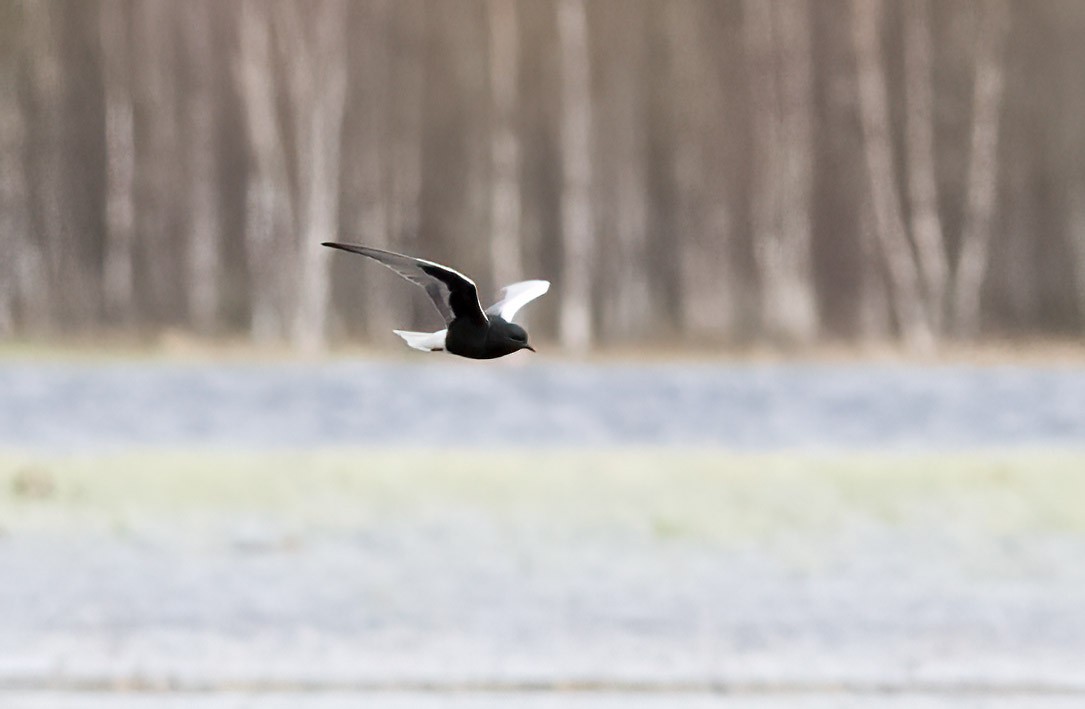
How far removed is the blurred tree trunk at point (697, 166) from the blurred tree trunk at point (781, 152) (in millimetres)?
274

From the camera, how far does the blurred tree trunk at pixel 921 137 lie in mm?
10203

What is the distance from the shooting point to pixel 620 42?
408 inches

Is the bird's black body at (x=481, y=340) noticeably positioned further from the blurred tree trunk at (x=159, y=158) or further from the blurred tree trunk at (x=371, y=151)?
the blurred tree trunk at (x=159, y=158)

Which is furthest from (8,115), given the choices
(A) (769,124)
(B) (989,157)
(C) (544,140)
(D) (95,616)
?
(B) (989,157)

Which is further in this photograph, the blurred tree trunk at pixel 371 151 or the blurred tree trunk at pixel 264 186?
the blurred tree trunk at pixel 264 186

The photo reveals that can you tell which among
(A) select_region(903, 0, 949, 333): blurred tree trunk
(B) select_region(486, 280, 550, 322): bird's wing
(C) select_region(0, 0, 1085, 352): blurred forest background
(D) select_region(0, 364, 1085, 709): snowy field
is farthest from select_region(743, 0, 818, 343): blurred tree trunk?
(B) select_region(486, 280, 550, 322): bird's wing

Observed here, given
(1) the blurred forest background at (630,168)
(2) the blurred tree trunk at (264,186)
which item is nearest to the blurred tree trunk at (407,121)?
(1) the blurred forest background at (630,168)

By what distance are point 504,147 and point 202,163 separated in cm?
235

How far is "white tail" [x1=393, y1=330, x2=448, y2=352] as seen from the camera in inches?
51.1

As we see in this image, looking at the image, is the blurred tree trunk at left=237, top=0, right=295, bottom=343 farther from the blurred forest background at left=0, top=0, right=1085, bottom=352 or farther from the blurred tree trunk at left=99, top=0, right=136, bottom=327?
the blurred tree trunk at left=99, top=0, right=136, bottom=327

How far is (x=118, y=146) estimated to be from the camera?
35.9 ft

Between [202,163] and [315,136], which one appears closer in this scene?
[315,136]

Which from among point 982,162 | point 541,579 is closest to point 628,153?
point 982,162

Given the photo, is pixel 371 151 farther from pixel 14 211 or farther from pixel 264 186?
pixel 14 211
